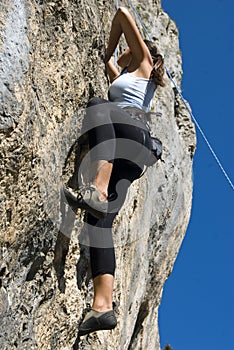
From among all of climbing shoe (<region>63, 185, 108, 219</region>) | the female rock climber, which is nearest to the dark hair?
the female rock climber

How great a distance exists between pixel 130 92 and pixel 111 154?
75cm

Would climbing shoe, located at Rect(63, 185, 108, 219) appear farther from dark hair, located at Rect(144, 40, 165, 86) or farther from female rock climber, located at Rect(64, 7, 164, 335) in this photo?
dark hair, located at Rect(144, 40, 165, 86)

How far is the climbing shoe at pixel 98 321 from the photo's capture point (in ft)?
17.7

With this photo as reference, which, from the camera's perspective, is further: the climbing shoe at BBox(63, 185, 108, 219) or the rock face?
the climbing shoe at BBox(63, 185, 108, 219)

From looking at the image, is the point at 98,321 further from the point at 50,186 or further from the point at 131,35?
the point at 131,35

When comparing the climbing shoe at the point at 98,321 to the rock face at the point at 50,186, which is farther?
the climbing shoe at the point at 98,321

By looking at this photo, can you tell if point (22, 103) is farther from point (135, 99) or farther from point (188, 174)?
point (188, 174)

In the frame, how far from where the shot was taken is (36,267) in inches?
218

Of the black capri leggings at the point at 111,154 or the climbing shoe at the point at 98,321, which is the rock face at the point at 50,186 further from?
the climbing shoe at the point at 98,321

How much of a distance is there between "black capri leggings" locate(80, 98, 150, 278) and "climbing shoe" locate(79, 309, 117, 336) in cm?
37

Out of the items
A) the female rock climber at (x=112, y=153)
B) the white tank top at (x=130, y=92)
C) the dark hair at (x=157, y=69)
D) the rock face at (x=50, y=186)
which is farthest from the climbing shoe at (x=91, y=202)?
the dark hair at (x=157, y=69)

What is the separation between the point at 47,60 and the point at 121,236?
2.18 meters

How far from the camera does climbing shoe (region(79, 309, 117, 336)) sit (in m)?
5.39

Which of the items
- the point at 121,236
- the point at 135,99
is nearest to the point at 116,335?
the point at 121,236
